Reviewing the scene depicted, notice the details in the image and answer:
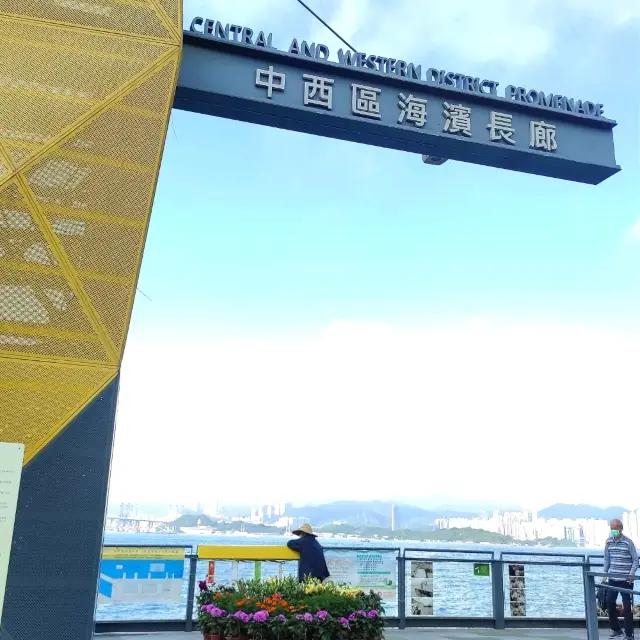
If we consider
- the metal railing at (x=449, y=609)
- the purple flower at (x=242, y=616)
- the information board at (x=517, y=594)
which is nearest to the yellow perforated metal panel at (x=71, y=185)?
the purple flower at (x=242, y=616)

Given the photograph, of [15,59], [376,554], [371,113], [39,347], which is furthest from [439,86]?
[376,554]

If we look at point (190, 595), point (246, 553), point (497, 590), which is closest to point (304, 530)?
point (246, 553)

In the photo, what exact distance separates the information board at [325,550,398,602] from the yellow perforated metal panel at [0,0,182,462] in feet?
21.9

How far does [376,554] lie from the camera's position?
11758 mm

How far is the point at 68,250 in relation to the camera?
6.13 m

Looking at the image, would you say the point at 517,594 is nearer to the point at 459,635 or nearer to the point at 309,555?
the point at 459,635

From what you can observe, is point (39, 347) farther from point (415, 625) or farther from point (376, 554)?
point (415, 625)

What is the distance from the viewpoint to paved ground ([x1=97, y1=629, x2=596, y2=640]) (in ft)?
32.6

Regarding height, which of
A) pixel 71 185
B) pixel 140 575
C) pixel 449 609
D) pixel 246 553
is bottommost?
pixel 449 609

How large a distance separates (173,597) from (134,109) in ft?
22.9

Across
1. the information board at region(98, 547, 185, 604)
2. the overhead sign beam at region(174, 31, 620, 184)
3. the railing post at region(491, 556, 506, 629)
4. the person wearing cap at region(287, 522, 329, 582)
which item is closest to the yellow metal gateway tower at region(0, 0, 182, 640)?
the overhead sign beam at region(174, 31, 620, 184)

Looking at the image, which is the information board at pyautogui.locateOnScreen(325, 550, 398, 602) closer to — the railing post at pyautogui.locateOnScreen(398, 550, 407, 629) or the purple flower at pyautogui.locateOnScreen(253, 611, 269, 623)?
the railing post at pyautogui.locateOnScreen(398, 550, 407, 629)

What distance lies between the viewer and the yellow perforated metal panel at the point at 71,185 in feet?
19.5

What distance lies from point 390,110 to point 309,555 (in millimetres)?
5573
